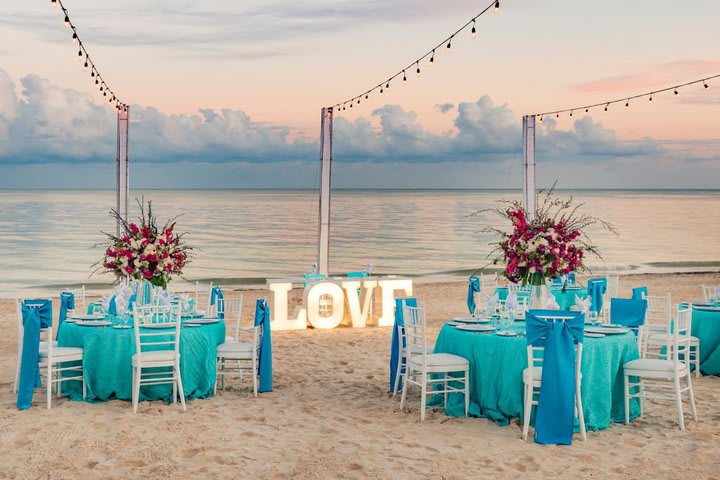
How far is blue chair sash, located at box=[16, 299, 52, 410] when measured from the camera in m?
6.88

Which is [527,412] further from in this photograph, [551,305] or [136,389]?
[136,389]

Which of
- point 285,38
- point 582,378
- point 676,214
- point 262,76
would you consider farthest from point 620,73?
point 676,214

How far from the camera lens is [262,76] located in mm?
29453

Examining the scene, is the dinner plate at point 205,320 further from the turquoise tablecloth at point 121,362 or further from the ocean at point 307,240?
the ocean at point 307,240

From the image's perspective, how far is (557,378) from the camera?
19.5 feet

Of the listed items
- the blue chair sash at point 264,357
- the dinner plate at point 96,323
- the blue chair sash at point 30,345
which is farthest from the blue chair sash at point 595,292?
the blue chair sash at point 30,345

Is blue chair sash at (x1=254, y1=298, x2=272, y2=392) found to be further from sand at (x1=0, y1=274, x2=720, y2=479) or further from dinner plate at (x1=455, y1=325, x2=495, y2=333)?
dinner plate at (x1=455, y1=325, x2=495, y2=333)

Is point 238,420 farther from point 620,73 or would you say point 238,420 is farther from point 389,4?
point 620,73

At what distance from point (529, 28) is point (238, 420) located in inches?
622

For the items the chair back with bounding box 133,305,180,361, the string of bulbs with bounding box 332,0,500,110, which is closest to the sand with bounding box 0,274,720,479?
the chair back with bounding box 133,305,180,361

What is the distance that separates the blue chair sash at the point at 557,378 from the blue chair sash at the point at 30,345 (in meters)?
4.19

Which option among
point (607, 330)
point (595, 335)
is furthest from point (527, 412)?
point (607, 330)

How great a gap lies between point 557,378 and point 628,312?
250cm

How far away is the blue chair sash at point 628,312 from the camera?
26.3ft
